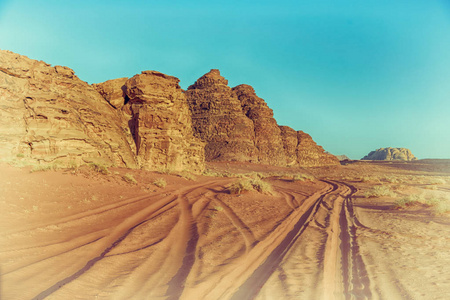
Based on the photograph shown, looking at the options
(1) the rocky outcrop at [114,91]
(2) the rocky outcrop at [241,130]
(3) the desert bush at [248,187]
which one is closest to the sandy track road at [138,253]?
(3) the desert bush at [248,187]

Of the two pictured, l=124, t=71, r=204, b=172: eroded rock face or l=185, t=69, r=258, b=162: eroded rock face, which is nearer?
l=124, t=71, r=204, b=172: eroded rock face

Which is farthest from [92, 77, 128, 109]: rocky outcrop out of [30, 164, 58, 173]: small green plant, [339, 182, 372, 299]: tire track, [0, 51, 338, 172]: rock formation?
[339, 182, 372, 299]: tire track

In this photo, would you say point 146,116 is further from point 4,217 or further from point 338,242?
point 338,242

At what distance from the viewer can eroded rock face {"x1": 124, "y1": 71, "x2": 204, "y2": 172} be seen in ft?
64.0

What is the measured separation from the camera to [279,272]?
169 inches

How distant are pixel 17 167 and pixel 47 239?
22.0 ft

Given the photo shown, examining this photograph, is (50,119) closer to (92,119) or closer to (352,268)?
(92,119)

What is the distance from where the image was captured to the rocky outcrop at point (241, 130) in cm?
6381

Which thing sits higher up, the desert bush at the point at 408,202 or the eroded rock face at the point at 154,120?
the eroded rock face at the point at 154,120

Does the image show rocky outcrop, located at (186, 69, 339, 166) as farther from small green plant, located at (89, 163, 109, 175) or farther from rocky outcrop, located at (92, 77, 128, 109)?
small green plant, located at (89, 163, 109, 175)

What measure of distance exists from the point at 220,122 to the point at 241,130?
6087 millimetres

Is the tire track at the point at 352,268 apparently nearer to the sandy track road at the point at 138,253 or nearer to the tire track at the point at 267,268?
the tire track at the point at 267,268

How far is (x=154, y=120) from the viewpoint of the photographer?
20.1 m

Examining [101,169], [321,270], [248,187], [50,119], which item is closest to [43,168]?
[101,169]
